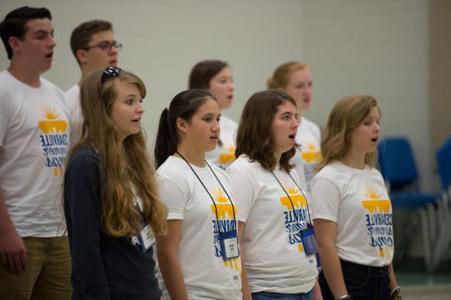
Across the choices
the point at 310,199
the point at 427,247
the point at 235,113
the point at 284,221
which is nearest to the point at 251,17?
the point at 235,113

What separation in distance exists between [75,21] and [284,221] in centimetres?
303

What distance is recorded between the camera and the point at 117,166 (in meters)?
2.87

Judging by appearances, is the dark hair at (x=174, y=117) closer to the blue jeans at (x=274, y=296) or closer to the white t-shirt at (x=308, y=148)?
the blue jeans at (x=274, y=296)

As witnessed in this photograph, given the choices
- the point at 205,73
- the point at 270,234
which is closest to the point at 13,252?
the point at 270,234

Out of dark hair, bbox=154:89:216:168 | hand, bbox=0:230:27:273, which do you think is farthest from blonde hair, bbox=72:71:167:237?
hand, bbox=0:230:27:273

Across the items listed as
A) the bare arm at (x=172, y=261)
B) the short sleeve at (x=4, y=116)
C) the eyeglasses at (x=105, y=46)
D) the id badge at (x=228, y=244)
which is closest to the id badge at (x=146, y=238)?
the bare arm at (x=172, y=261)

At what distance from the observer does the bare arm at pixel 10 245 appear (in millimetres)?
3385

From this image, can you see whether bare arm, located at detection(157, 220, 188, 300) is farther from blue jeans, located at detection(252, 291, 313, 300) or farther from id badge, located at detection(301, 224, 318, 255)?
id badge, located at detection(301, 224, 318, 255)

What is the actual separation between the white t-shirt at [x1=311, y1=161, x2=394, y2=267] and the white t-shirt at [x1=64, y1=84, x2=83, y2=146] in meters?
1.15

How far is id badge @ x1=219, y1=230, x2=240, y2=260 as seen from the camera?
127 inches

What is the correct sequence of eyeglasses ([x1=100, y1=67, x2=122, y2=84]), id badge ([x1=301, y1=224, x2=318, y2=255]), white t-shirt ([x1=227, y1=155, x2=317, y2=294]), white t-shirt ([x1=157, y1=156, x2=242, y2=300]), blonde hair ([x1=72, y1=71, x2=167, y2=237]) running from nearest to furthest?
blonde hair ([x1=72, y1=71, x2=167, y2=237]) → eyeglasses ([x1=100, y1=67, x2=122, y2=84]) → white t-shirt ([x1=157, y1=156, x2=242, y2=300]) → white t-shirt ([x1=227, y1=155, x2=317, y2=294]) → id badge ([x1=301, y1=224, x2=318, y2=255])

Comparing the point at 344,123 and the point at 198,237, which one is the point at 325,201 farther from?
the point at 198,237

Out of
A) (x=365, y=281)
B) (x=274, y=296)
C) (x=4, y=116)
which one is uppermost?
(x=4, y=116)

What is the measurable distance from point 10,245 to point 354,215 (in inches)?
61.2
